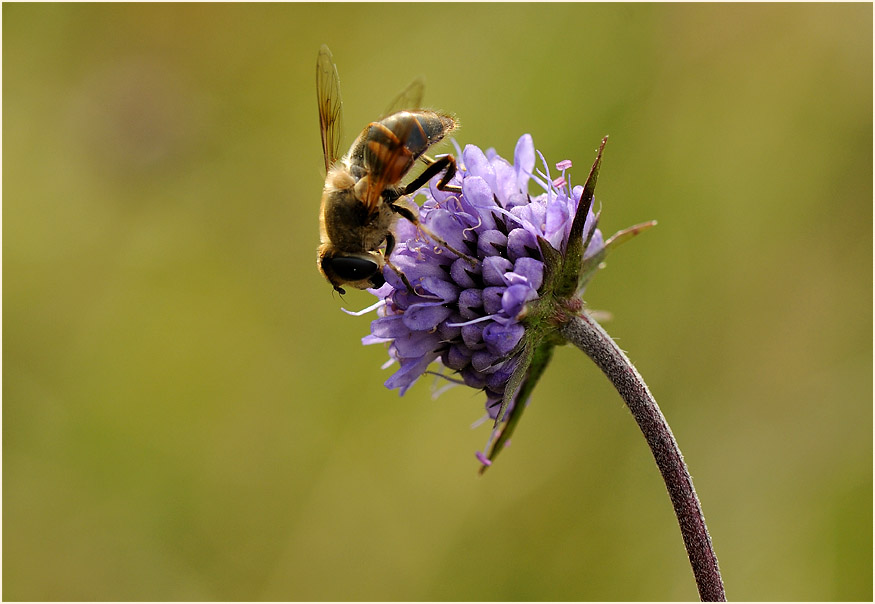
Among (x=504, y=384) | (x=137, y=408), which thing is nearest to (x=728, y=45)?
(x=504, y=384)

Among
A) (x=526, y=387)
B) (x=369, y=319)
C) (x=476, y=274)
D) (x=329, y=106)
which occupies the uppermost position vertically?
(x=329, y=106)

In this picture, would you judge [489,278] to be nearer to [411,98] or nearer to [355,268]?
[355,268]

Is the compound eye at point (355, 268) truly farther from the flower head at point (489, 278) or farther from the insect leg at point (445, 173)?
the insect leg at point (445, 173)

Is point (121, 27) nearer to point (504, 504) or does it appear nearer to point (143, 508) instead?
point (143, 508)

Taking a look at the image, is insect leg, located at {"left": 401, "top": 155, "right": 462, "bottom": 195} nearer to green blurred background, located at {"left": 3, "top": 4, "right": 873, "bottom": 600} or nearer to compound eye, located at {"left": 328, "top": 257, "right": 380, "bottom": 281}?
compound eye, located at {"left": 328, "top": 257, "right": 380, "bottom": 281}

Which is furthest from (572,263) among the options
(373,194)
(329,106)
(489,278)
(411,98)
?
(329,106)

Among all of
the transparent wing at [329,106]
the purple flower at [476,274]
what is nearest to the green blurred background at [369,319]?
the transparent wing at [329,106]
